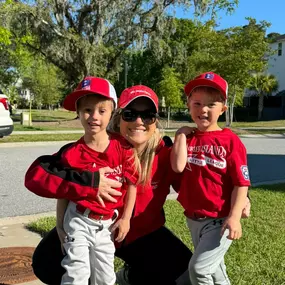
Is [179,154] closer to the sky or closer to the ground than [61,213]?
closer to the sky

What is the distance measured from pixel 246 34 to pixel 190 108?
76.2 feet

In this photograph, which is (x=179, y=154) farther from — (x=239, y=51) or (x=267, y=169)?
(x=239, y=51)

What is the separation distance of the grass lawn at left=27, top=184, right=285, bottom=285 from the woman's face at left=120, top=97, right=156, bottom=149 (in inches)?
59.6

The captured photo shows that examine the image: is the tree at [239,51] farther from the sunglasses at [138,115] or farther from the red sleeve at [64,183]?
the red sleeve at [64,183]

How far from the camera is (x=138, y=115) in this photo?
289 centimetres

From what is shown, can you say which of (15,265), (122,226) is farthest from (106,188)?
(15,265)

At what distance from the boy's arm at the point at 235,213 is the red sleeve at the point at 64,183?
0.81m

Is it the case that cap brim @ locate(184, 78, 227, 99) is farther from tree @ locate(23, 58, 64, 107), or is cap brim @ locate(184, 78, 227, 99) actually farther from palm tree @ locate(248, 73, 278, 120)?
tree @ locate(23, 58, 64, 107)

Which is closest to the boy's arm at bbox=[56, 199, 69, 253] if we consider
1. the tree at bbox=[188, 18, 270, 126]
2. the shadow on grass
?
the shadow on grass

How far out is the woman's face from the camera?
2.88m

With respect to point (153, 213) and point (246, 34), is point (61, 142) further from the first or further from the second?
point (246, 34)

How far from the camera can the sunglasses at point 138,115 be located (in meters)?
2.89

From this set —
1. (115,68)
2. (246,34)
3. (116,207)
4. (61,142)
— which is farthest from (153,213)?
(115,68)

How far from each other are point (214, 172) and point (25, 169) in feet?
24.3
